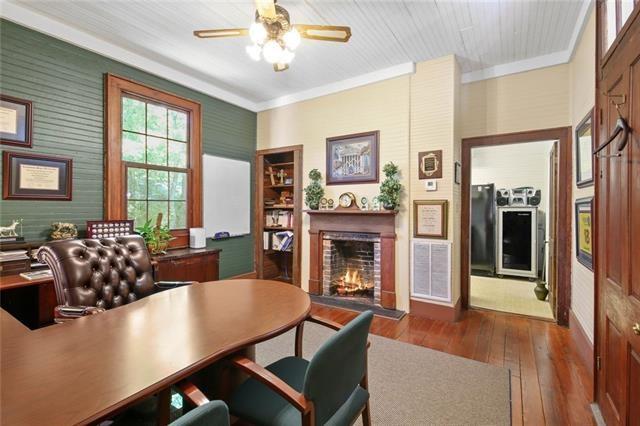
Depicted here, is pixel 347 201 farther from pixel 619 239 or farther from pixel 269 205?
pixel 619 239

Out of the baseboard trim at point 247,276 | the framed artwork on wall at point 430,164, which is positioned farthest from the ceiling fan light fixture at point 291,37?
the baseboard trim at point 247,276

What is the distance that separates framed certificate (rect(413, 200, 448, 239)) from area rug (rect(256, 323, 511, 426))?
1320 mm

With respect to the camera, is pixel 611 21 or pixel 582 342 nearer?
pixel 611 21

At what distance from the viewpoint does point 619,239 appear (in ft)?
4.82

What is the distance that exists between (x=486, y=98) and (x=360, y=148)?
1.67m

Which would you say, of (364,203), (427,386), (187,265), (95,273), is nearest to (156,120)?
(187,265)

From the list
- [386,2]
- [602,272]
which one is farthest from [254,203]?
[602,272]

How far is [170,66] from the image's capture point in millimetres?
3828

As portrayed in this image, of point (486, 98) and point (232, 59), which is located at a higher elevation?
point (232, 59)

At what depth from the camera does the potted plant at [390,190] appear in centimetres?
367

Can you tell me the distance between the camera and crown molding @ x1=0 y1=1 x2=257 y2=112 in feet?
8.80

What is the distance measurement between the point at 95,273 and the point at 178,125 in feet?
8.80

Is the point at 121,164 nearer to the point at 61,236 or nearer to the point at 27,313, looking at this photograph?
the point at 61,236

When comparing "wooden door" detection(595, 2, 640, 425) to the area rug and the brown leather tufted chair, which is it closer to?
the area rug
